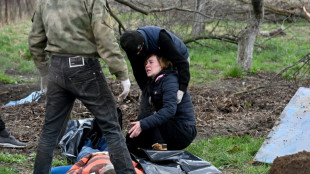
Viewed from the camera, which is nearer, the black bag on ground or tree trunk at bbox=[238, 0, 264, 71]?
the black bag on ground

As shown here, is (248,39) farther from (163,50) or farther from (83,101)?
(83,101)

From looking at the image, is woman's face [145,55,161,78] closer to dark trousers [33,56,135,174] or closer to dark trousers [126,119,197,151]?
dark trousers [126,119,197,151]

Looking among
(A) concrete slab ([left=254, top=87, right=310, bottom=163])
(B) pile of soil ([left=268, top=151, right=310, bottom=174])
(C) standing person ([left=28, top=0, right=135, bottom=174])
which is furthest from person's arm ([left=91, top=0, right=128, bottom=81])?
(A) concrete slab ([left=254, top=87, right=310, bottom=163])

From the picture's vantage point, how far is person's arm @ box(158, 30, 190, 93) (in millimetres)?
4340

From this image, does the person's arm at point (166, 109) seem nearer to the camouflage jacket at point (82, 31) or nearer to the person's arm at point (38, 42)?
the camouflage jacket at point (82, 31)

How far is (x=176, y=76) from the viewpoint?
175 inches

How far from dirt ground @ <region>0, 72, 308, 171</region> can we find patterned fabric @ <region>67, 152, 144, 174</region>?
781 millimetres

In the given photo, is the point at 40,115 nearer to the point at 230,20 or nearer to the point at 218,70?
the point at 218,70

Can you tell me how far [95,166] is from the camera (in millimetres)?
3963

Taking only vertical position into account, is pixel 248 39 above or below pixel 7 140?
above

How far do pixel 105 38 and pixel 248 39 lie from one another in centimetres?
617

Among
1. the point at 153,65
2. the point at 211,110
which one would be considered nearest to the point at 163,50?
the point at 153,65

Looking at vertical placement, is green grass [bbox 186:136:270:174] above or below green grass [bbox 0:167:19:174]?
below

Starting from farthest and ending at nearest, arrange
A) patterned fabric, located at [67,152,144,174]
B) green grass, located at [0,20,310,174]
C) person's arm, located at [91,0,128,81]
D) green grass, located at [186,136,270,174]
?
green grass, located at [0,20,310,174] < green grass, located at [186,136,270,174] < patterned fabric, located at [67,152,144,174] < person's arm, located at [91,0,128,81]
